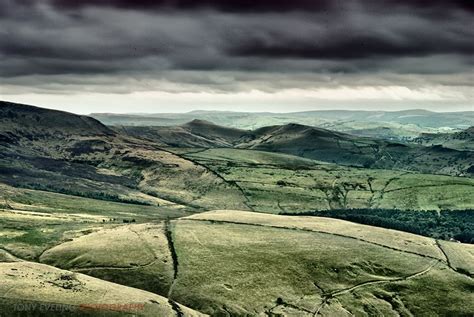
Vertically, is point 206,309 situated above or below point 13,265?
below

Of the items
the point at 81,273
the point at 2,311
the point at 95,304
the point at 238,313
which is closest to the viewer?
the point at 2,311

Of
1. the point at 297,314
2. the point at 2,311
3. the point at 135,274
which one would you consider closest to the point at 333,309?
the point at 297,314

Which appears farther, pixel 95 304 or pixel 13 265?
pixel 13 265

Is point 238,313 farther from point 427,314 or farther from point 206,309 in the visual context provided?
point 427,314

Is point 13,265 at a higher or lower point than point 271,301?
higher

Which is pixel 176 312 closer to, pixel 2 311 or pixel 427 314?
pixel 2 311

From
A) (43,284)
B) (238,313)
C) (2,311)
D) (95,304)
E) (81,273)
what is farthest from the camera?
(81,273)

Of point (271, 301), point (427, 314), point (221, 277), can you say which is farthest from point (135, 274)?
point (427, 314)

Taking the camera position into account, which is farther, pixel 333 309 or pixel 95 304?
pixel 333 309

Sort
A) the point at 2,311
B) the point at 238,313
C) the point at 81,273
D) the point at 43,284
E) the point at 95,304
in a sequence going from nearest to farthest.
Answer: the point at 2,311
the point at 95,304
the point at 43,284
the point at 238,313
the point at 81,273
